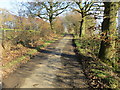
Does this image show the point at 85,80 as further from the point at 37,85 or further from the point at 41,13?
the point at 41,13

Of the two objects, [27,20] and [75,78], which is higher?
[27,20]

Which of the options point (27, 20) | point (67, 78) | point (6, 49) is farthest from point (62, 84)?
point (27, 20)

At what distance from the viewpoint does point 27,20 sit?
12195mm

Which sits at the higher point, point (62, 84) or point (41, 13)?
point (41, 13)

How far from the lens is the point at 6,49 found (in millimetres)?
7969

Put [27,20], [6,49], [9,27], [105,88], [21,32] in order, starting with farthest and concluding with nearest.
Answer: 1. [27,20]
2. [21,32]
3. [9,27]
4. [6,49]
5. [105,88]

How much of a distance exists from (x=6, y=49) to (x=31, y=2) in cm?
1575

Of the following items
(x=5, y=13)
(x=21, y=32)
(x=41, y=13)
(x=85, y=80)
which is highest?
(x=41, y=13)

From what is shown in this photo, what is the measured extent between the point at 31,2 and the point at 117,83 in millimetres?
21250

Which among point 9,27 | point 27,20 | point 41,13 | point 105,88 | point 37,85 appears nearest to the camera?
point 105,88

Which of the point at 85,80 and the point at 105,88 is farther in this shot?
the point at 85,80

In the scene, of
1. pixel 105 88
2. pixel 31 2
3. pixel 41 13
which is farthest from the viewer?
pixel 41 13

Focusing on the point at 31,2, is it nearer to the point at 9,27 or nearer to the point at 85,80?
the point at 9,27

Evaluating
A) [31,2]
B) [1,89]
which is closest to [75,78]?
[1,89]
